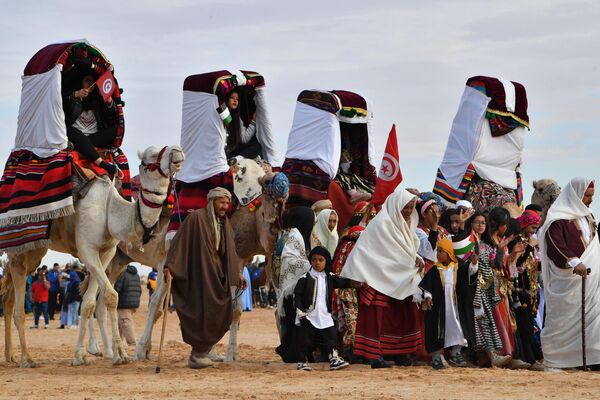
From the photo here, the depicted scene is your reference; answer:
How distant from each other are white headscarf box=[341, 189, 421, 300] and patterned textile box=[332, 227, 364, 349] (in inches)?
19.5

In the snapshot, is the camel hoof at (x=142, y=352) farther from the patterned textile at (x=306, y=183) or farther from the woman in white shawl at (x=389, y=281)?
the woman in white shawl at (x=389, y=281)

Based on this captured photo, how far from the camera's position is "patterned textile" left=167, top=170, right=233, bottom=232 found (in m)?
14.7

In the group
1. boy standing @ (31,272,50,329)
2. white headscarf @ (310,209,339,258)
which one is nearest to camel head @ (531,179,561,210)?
white headscarf @ (310,209,339,258)

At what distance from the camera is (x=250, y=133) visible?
1627 cm

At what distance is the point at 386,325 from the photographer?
43.7 ft

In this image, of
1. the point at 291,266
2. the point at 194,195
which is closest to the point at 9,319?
the point at 194,195

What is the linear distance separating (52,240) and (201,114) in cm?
250

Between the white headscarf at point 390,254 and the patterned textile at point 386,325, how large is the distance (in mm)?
135

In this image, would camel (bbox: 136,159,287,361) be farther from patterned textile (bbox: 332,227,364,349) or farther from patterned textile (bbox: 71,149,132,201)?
patterned textile (bbox: 71,149,132,201)

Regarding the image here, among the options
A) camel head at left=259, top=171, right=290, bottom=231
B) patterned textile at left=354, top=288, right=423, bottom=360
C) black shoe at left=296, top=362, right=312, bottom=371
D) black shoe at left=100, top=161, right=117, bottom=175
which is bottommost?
black shoe at left=296, top=362, right=312, bottom=371

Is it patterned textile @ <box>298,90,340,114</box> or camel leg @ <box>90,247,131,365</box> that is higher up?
patterned textile @ <box>298,90,340,114</box>

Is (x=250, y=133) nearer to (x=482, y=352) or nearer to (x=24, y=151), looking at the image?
(x=24, y=151)

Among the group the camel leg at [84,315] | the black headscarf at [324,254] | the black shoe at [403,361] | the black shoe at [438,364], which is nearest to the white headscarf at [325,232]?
the black headscarf at [324,254]

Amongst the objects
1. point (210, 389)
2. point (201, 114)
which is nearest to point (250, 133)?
point (201, 114)
